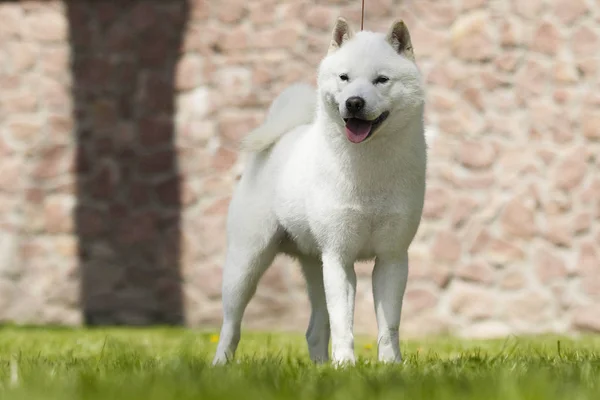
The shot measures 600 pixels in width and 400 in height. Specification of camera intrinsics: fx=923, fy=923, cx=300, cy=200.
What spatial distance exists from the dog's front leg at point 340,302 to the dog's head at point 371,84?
1.54 feet

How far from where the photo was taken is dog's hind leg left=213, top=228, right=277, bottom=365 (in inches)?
144

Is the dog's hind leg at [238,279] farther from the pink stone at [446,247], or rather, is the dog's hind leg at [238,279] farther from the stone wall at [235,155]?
the pink stone at [446,247]

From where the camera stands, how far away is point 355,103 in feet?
9.80

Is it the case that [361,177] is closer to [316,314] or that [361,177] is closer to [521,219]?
[316,314]

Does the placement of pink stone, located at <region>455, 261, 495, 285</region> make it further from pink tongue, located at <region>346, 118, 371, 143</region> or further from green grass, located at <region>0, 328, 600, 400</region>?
pink tongue, located at <region>346, 118, 371, 143</region>

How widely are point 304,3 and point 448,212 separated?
1.82m

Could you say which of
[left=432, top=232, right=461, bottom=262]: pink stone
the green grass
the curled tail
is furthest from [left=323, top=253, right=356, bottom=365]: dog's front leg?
[left=432, top=232, right=461, bottom=262]: pink stone

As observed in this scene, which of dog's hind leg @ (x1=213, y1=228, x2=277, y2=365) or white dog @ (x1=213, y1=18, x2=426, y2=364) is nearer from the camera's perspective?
white dog @ (x1=213, y1=18, x2=426, y2=364)

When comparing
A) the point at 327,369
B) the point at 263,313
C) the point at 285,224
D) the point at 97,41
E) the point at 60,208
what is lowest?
the point at 263,313

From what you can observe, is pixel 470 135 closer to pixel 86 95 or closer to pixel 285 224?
pixel 86 95

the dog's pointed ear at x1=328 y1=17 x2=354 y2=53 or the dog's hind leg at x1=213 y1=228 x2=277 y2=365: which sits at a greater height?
the dog's pointed ear at x1=328 y1=17 x2=354 y2=53

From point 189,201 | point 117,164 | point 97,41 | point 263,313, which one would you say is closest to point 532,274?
point 263,313

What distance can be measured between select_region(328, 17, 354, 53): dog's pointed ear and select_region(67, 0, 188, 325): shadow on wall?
361 centimetres

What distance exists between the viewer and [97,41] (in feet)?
22.8
